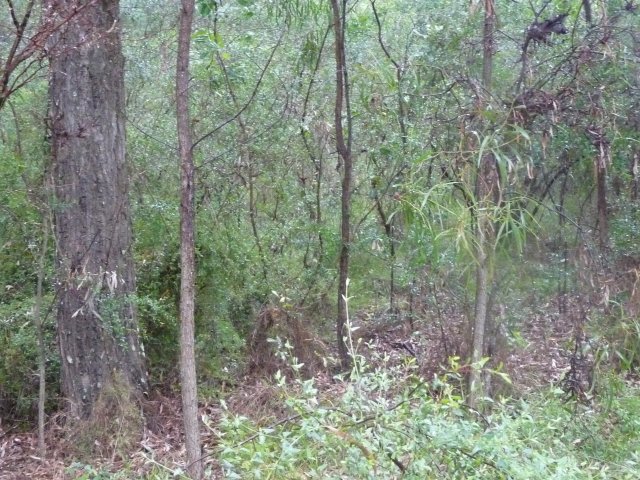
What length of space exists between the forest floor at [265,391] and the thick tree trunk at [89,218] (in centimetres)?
49

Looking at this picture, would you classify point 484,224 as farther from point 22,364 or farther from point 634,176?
point 22,364

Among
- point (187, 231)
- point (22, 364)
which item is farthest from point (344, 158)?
point (22, 364)

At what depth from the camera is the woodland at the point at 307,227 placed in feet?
17.0

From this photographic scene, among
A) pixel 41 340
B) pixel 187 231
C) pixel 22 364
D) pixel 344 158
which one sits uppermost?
pixel 344 158

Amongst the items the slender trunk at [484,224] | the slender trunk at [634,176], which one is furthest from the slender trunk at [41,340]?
the slender trunk at [634,176]

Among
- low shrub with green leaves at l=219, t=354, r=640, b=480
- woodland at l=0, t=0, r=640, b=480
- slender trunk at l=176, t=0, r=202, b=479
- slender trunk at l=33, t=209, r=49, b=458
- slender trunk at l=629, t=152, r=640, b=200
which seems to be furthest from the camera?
slender trunk at l=629, t=152, r=640, b=200

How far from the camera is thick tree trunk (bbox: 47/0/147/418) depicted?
6.03 meters

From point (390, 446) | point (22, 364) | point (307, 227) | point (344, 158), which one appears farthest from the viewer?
point (307, 227)

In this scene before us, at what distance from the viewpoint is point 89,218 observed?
605cm

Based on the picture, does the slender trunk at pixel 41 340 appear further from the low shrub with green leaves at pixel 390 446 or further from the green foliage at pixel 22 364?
the low shrub with green leaves at pixel 390 446

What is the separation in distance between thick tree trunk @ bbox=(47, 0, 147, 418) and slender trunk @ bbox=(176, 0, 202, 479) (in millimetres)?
1482

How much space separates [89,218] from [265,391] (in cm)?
218

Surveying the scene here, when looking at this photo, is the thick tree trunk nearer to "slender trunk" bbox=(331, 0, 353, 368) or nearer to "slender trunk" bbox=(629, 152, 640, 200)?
"slender trunk" bbox=(331, 0, 353, 368)

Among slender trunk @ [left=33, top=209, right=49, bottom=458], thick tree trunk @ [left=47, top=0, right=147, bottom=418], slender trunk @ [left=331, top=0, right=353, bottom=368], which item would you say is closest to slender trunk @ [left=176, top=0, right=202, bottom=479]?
thick tree trunk @ [left=47, top=0, right=147, bottom=418]
